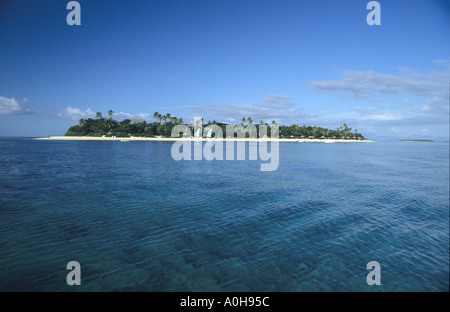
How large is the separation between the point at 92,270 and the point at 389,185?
31.1 meters

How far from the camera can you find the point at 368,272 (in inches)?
389

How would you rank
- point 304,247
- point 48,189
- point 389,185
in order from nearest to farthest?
point 304,247
point 48,189
point 389,185

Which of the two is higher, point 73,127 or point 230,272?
point 73,127

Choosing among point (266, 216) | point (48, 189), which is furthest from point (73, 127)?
point (266, 216)

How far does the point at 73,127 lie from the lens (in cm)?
19475

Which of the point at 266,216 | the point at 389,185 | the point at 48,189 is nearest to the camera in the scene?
the point at 266,216

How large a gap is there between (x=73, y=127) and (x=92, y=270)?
225 meters

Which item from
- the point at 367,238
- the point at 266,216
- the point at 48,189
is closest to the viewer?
the point at 367,238

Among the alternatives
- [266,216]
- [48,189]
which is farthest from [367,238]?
[48,189]
